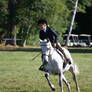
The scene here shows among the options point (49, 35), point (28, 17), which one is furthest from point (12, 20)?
→ point (49, 35)

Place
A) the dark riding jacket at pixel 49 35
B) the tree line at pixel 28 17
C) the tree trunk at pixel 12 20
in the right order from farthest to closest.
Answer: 1. the tree trunk at pixel 12 20
2. the tree line at pixel 28 17
3. the dark riding jacket at pixel 49 35

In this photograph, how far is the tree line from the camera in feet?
185

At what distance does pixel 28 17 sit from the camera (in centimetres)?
5769

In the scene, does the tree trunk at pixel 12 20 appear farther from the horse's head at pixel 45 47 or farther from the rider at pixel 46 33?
the horse's head at pixel 45 47

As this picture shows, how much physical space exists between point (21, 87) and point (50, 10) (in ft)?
141

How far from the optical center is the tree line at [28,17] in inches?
2215

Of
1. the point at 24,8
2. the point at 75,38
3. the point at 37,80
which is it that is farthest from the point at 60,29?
the point at 37,80

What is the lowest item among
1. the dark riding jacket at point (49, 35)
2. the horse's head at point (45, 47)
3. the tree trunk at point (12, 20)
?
the tree trunk at point (12, 20)

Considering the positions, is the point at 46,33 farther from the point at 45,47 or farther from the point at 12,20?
the point at 12,20

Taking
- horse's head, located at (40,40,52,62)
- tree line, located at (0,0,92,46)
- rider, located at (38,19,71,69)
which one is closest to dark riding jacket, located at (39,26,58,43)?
rider, located at (38,19,71,69)

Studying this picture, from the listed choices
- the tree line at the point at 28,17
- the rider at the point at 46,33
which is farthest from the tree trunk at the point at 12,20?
the rider at the point at 46,33

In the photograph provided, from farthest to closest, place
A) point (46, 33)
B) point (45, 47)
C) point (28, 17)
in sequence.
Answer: point (28, 17) → point (46, 33) → point (45, 47)

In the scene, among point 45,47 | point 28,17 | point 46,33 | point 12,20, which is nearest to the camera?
point 45,47

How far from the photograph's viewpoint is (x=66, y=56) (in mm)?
12602
